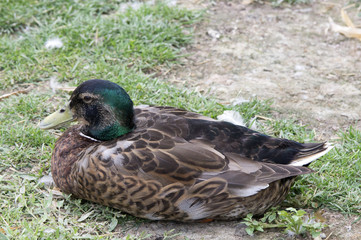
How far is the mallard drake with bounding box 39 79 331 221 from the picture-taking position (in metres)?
3.32

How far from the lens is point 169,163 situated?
3316mm

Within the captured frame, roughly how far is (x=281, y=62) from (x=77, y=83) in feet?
7.08

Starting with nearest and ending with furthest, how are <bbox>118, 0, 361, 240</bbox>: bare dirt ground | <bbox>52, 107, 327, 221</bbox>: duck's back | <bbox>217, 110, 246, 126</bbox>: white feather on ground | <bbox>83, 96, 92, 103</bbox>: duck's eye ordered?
<bbox>52, 107, 327, 221</bbox>: duck's back → <bbox>83, 96, 92, 103</bbox>: duck's eye → <bbox>217, 110, 246, 126</bbox>: white feather on ground → <bbox>118, 0, 361, 240</bbox>: bare dirt ground

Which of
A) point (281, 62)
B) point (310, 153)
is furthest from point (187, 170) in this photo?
point (281, 62)

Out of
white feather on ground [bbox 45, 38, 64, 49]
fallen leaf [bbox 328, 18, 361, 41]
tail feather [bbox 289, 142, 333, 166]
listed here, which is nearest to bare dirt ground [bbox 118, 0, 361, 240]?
fallen leaf [bbox 328, 18, 361, 41]

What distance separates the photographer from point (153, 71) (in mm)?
5375

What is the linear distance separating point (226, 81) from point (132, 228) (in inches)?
86.7

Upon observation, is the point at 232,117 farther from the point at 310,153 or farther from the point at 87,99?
the point at 87,99

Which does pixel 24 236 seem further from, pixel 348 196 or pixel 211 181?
pixel 348 196

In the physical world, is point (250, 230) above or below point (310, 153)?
below

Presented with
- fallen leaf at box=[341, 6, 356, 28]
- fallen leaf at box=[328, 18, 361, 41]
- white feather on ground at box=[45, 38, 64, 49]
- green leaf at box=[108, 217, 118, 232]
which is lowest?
green leaf at box=[108, 217, 118, 232]

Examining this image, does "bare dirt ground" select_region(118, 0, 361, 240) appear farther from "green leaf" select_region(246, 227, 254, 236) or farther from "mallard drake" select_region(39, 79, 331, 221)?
"green leaf" select_region(246, 227, 254, 236)

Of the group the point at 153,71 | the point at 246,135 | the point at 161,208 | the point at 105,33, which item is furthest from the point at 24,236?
the point at 105,33

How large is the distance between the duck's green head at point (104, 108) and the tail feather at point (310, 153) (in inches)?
46.1
